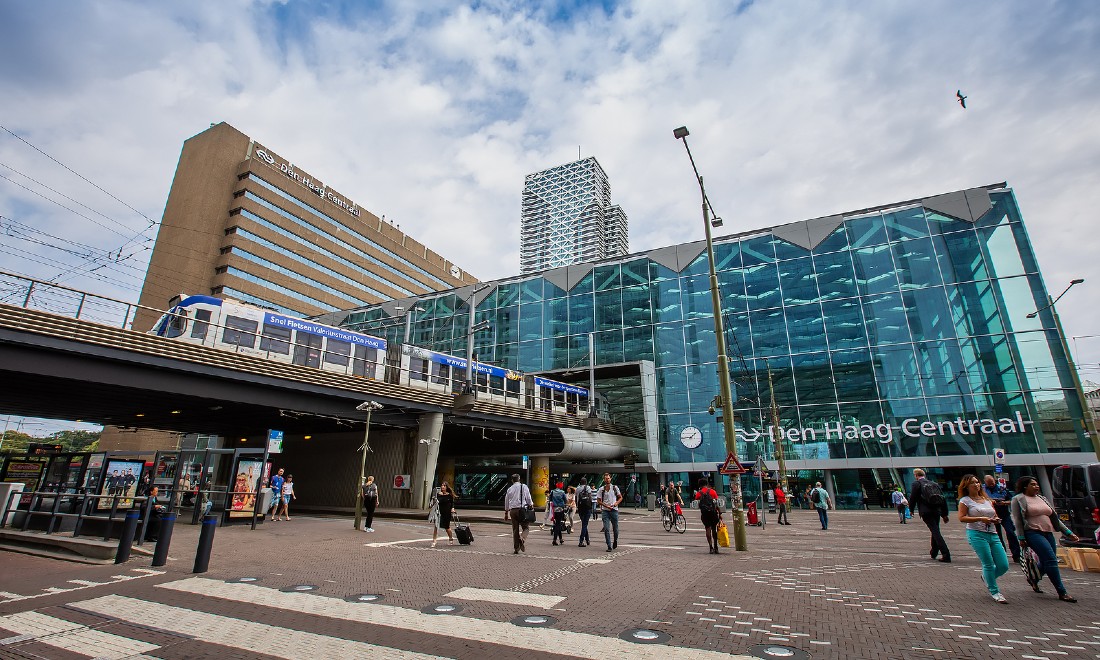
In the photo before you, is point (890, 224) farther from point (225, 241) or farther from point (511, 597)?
point (225, 241)

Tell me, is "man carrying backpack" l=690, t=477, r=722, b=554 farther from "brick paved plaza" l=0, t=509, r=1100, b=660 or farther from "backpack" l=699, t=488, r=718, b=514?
"brick paved plaza" l=0, t=509, r=1100, b=660

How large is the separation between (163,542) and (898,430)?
36057 mm

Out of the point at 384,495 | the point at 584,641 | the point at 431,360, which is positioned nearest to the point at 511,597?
the point at 584,641

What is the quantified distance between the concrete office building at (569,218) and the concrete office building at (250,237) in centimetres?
8917

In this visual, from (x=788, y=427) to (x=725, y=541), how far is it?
24.6 m

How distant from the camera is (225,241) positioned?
2842 inches

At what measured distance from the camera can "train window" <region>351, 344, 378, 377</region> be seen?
24.4 metres

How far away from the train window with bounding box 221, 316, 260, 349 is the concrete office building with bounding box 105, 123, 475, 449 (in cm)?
5366

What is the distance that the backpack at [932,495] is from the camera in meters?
10.3

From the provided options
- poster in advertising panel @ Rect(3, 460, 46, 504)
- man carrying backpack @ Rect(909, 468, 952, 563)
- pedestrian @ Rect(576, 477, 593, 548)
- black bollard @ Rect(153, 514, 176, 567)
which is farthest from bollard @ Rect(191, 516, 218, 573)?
poster in advertising panel @ Rect(3, 460, 46, 504)

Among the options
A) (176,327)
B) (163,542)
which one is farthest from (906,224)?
(163,542)

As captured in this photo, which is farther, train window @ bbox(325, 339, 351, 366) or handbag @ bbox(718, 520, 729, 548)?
train window @ bbox(325, 339, 351, 366)

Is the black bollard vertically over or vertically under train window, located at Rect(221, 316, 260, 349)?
under

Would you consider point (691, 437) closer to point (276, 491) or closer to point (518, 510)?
point (276, 491)
